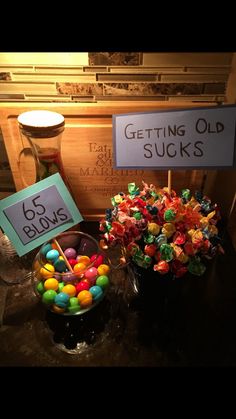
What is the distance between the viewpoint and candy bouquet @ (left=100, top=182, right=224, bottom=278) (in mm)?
675

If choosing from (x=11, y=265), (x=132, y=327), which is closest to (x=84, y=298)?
(x=132, y=327)

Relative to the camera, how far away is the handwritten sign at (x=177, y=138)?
2.42 ft

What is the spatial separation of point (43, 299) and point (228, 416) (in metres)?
0.50

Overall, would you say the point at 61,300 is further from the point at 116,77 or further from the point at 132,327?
the point at 116,77

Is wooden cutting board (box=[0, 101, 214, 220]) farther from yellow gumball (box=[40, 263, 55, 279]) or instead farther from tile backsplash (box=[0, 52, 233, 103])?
yellow gumball (box=[40, 263, 55, 279])

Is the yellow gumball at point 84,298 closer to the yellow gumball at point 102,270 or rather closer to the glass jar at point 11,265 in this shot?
the yellow gumball at point 102,270

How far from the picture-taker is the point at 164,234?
2.26 feet

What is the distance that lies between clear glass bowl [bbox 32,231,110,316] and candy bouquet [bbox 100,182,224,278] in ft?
0.34

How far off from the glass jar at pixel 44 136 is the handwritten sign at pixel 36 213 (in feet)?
0.38

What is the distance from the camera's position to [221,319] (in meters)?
0.80

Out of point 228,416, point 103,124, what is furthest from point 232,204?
point 228,416

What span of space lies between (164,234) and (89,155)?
385mm

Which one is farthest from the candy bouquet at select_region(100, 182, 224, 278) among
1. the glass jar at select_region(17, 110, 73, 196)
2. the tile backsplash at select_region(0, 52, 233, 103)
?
the tile backsplash at select_region(0, 52, 233, 103)
